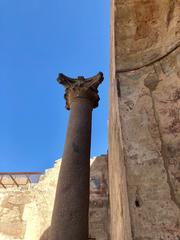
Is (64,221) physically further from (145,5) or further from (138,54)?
(145,5)

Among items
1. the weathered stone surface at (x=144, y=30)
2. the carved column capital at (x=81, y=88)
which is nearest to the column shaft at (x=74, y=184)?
the carved column capital at (x=81, y=88)

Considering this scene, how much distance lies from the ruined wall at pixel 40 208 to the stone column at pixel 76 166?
159 inches

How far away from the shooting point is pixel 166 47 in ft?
10.1

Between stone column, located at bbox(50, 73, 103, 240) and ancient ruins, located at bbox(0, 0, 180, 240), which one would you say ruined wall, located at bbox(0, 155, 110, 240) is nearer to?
ancient ruins, located at bbox(0, 0, 180, 240)

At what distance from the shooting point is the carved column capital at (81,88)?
433cm

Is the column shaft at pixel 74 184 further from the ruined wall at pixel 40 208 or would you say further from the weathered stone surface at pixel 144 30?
the ruined wall at pixel 40 208

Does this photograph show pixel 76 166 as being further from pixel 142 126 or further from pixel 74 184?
pixel 142 126

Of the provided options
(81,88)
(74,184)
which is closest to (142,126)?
(74,184)

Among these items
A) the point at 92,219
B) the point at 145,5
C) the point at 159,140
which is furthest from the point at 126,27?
the point at 92,219

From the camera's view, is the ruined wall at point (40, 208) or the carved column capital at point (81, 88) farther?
the ruined wall at point (40, 208)

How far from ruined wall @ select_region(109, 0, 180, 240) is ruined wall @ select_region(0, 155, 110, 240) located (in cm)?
443

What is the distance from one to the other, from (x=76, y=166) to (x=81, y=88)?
5.46ft

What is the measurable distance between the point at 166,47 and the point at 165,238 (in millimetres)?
2264

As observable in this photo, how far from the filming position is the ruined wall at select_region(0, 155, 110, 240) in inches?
282
